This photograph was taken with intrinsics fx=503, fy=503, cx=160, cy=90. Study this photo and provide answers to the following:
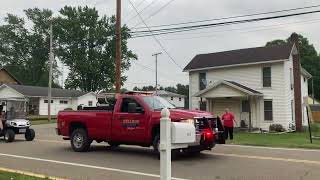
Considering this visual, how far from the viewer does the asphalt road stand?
38.3ft

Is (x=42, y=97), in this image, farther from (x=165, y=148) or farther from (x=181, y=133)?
(x=165, y=148)

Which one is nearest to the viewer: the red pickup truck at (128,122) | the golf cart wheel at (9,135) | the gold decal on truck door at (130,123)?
the red pickup truck at (128,122)

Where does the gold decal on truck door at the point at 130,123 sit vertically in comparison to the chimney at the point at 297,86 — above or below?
below

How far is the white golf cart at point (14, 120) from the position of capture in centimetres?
2249

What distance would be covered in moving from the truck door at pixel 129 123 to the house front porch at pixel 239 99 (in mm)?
20429

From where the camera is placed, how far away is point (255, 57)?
3753 centimetres

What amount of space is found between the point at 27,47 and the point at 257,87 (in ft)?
222

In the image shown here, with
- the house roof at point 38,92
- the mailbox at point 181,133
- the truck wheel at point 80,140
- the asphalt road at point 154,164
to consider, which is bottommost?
the asphalt road at point 154,164

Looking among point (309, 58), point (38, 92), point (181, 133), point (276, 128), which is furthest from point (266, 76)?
point (309, 58)

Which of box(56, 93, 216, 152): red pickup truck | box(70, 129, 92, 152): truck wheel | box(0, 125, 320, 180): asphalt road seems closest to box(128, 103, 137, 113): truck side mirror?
box(56, 93, 216, 152): red pickup truck

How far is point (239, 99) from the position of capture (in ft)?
122

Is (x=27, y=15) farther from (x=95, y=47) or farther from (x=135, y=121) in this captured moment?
(x=135, y=121)

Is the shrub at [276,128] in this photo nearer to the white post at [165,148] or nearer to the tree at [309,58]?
the white post at [165,148]

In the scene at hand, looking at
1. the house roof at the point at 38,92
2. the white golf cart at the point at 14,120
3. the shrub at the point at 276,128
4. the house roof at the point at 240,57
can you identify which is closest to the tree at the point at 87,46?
the house roof at the point at 38,92
